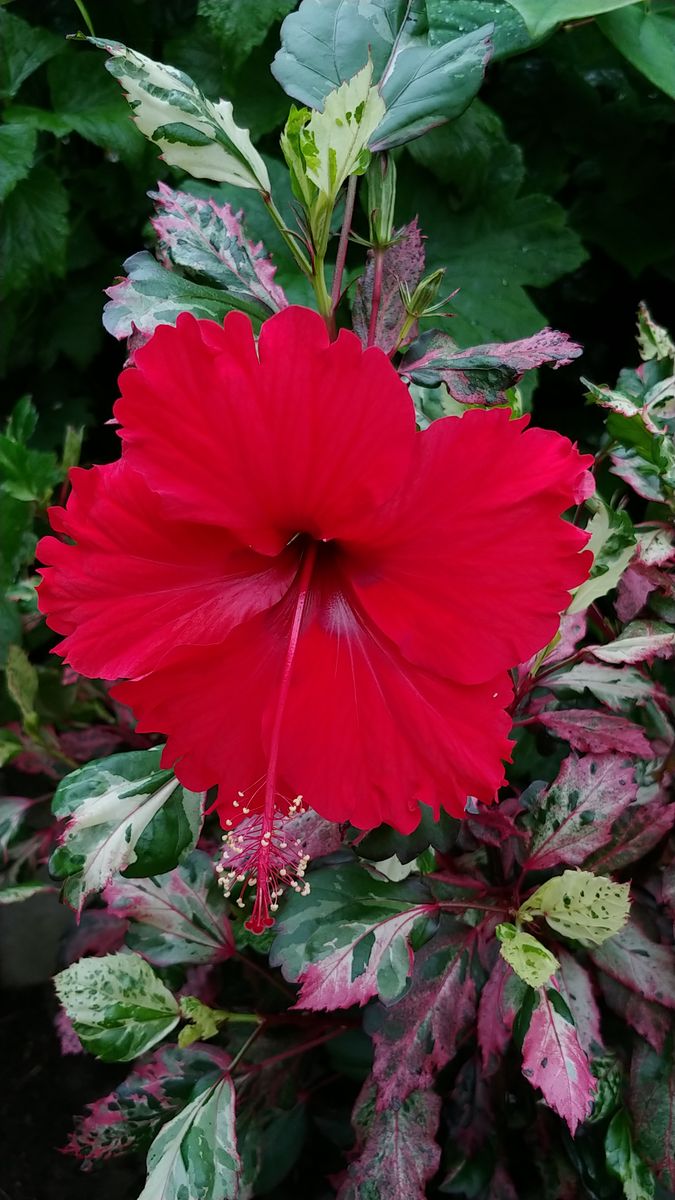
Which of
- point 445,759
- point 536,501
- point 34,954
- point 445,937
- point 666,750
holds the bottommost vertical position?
point 34,954

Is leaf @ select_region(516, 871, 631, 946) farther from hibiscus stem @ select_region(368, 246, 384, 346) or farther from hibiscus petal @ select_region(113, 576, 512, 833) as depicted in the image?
hibiscus stem @ select_region(368, 246, 384, 346)

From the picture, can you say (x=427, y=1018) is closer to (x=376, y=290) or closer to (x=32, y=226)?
(x=376, y=290)

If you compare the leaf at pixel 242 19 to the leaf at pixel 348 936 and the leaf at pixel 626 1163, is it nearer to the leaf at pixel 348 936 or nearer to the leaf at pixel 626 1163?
the leaf at pixel 348 936

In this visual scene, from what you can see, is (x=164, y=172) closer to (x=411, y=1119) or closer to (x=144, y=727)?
(x=144, y=727)

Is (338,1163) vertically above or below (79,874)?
below

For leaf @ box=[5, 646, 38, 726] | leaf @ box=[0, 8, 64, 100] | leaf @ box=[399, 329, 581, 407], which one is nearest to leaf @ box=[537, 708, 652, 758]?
leaf @ box=[399, 329, 581, 407]

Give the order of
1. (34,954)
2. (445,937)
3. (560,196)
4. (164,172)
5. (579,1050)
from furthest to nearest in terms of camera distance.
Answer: (560,196)
(34,954)
(164,172)
(445,937)
(579,1050)

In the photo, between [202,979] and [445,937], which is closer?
[445,937]

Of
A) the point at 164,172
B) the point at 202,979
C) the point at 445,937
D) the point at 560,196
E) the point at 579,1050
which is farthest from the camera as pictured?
the point at 560,196

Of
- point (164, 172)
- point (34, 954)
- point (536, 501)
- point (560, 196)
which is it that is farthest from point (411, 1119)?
point (560, 196)
